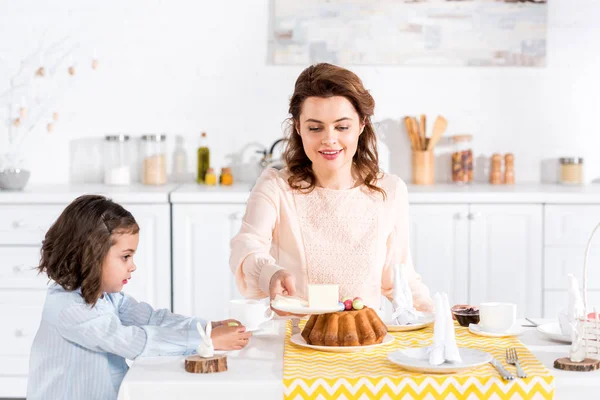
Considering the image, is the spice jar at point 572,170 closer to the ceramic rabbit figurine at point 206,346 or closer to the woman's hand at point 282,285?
the woman's hand at point 282,285

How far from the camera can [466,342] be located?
1.89 m

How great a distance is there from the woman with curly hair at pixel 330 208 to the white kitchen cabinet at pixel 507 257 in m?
1.48

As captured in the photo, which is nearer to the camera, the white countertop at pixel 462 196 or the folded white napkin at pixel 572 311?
the folded white napkin at pixel 572 311

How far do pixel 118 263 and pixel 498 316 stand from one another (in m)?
0.84

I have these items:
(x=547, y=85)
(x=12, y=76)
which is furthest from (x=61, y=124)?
(x=547, y=85)

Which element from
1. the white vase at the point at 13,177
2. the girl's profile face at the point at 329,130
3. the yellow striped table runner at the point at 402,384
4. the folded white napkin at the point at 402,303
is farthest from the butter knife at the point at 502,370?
the white vase at the point at 13,177

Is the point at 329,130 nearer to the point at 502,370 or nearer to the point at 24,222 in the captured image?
the point at 502,370

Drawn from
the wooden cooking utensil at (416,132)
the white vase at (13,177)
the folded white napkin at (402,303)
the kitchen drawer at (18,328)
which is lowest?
the kitchen drawer at (18,328)

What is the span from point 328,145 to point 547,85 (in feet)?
7.87

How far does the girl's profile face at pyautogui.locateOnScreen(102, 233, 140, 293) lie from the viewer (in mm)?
1937

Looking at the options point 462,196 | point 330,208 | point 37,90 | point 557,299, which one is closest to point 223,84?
point 37,90

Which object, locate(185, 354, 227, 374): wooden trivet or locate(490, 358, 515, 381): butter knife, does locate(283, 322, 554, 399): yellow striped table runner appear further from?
locate(185, 354, 227, 374): wooden trivet

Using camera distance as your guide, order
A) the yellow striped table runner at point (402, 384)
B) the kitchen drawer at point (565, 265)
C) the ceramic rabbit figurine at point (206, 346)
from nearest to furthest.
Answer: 1. the yellow striped table runner at point (402, 384)
2. the ceramic rabbit figurine at point (206, 346)
3. the kitchen drawer at point (565, 265)

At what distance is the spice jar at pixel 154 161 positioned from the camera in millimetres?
4059
